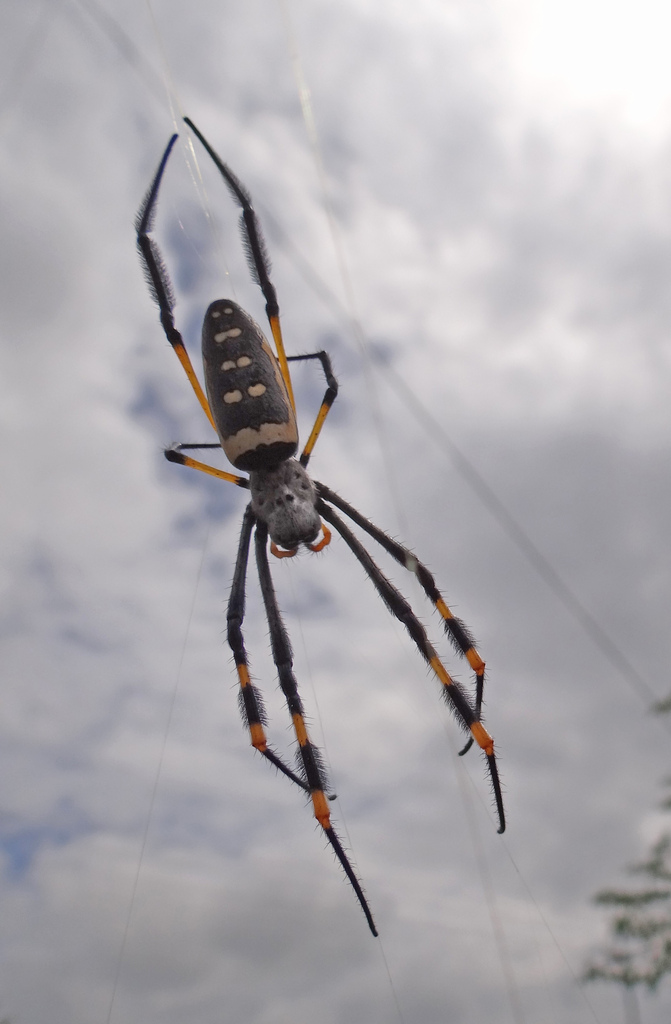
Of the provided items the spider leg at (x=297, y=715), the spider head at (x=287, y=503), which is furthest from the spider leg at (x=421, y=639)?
the spider leg at (x=297, y=715)

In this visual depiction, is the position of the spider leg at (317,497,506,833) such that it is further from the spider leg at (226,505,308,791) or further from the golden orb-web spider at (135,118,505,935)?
the spider leg at (226,505,308,791)

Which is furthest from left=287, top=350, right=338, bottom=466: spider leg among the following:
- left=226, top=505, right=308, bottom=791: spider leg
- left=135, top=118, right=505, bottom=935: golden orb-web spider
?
left=226, top=505, right=308, bottom=791: spider leg

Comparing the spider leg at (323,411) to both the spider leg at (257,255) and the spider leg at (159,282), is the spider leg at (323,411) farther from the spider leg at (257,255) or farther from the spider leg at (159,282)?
the spider leg at (159,282)

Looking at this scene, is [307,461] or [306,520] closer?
[306,520]

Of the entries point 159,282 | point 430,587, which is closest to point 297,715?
point 430,587

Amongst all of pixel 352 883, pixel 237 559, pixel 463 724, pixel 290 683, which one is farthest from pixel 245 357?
pixel 352 883

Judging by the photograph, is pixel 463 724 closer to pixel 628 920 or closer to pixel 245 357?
pixel 245 357
